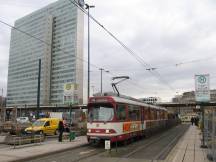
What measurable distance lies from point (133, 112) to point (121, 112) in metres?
2.78

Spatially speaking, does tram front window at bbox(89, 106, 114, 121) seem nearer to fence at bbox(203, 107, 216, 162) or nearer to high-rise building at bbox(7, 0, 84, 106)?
fence at bbox(203, 107, 216, 162)

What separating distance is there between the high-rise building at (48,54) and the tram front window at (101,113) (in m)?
49.1

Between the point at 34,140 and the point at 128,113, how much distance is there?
6586 millimetres

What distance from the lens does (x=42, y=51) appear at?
111 metres

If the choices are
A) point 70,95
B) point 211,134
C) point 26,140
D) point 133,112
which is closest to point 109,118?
point 133,112

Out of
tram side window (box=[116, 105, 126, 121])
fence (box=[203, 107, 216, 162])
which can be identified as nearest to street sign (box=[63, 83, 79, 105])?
tram side window (box=[116, 105, 126, 121])

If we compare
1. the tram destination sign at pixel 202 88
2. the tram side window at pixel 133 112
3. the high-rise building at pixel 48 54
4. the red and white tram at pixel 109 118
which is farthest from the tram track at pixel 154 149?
the high-rise building at pixel 48 54

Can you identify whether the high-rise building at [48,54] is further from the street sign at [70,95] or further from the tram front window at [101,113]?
the tram front window at [101,113]

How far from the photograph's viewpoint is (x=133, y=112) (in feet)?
79.9

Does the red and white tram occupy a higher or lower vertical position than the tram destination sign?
lower

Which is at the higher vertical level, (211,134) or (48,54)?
(48,54)

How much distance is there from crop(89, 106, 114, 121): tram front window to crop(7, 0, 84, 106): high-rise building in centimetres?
4908

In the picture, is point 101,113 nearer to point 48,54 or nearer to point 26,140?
point 26,140

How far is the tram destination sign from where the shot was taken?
19266 mm
